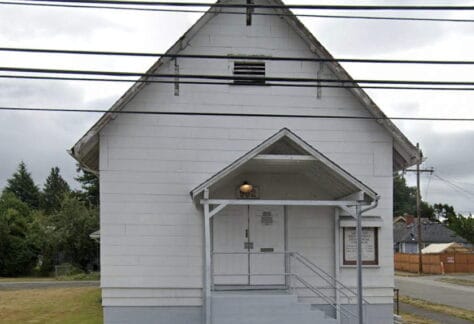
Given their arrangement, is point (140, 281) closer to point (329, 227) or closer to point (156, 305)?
point (156, 305)

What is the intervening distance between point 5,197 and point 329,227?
188 feet

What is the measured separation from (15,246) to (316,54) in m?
42.7

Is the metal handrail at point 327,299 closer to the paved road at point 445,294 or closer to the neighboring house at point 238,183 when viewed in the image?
the neighboring house at point 238,183

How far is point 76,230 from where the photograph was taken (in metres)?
49.5

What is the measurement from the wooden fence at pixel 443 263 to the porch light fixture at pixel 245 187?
46108 mm

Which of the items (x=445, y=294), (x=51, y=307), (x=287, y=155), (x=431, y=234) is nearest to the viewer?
(x=287, y=155)

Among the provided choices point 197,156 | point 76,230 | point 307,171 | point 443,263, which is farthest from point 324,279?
point 443,263

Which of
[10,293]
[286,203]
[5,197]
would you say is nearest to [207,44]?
[286,203]

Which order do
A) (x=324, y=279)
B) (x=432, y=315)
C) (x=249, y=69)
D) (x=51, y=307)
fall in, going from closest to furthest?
(x=324, y=279), (x=249, y=69), (x=432, y=315), (x=51, y=307)

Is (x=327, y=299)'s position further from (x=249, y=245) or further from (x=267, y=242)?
(x=249, y=245)

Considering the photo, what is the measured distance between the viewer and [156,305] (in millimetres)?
14672

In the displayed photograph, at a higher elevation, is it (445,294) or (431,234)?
(431,234)

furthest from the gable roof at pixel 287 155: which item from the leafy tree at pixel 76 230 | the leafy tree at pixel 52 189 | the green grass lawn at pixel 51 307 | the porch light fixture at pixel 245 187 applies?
the leafy tree at pixel 52 189

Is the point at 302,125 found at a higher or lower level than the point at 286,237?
higher
